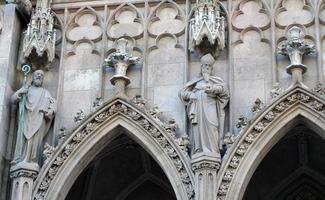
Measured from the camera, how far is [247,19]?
16406 mm

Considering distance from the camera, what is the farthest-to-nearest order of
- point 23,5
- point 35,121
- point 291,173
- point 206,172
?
point 291,173
point 23,5
point 35,121
point 206,172

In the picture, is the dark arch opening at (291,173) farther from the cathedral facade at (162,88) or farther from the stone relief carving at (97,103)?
the stone relief carving at (97,103)

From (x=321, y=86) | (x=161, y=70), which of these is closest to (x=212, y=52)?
(x=161, y=70)

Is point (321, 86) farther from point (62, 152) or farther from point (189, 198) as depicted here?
point (62, 152)

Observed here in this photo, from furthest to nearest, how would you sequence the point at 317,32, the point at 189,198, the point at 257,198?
the point at 257,198
the point at 317,32
the point at 189,198

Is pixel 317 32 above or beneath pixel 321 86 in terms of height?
above

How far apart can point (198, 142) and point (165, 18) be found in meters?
2.82

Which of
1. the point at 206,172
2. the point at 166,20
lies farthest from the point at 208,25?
the point at 206,172

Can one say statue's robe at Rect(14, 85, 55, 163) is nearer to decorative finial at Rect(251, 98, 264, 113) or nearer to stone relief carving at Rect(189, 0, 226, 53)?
stone relief carving at Rect(189, 0, 226, 53)

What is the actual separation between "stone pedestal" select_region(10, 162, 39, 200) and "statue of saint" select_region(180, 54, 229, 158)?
278cm

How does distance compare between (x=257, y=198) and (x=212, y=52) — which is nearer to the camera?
(x=212, y=52)

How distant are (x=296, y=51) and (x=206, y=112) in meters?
1.91

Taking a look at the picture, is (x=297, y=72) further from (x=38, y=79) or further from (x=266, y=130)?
(x=38, y=79)

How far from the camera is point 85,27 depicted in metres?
17.0
